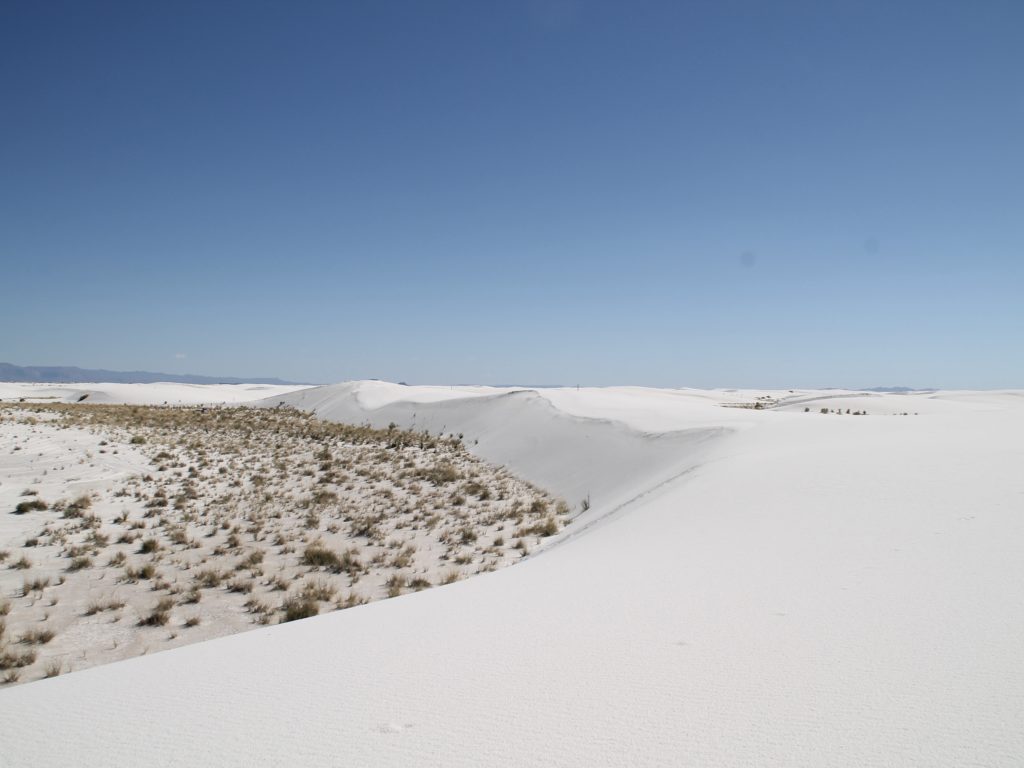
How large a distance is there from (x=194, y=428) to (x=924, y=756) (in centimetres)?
2632

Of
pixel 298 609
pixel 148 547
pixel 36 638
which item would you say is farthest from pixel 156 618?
pixel 148 547

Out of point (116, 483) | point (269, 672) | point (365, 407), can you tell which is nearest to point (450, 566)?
point (269, 672)

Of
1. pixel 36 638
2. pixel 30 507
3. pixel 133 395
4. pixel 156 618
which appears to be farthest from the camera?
pixel 133 395

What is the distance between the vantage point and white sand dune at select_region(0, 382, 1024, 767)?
182 cm

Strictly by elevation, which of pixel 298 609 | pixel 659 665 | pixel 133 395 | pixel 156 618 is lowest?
pixel 156 618

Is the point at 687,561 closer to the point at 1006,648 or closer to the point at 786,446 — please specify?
the point at 1006,648

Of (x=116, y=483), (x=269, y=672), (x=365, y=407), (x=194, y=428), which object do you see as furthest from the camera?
(x=365, y=407)

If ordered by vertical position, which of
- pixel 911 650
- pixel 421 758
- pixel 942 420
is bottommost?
pixel 421 758

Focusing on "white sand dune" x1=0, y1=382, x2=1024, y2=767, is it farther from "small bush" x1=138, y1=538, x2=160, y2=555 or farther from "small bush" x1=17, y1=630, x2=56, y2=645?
"small bush" x1=138, y1=538, x2=160, y2=555

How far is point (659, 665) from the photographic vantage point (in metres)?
2.42

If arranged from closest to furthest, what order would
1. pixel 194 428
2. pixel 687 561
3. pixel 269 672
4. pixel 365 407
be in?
pixel 269 672 < pixel 687 561 < pixel 194 428 < pixel 365 407

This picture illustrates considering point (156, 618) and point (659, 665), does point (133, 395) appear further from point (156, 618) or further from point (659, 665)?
point (659, 665)

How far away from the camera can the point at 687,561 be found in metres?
4.36

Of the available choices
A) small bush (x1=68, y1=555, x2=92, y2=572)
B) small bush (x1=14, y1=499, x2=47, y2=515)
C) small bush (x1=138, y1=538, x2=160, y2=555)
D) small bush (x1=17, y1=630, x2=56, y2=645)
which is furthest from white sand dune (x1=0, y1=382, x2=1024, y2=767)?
small bush (x1=14, y1=499, x2=47, y2=515)
